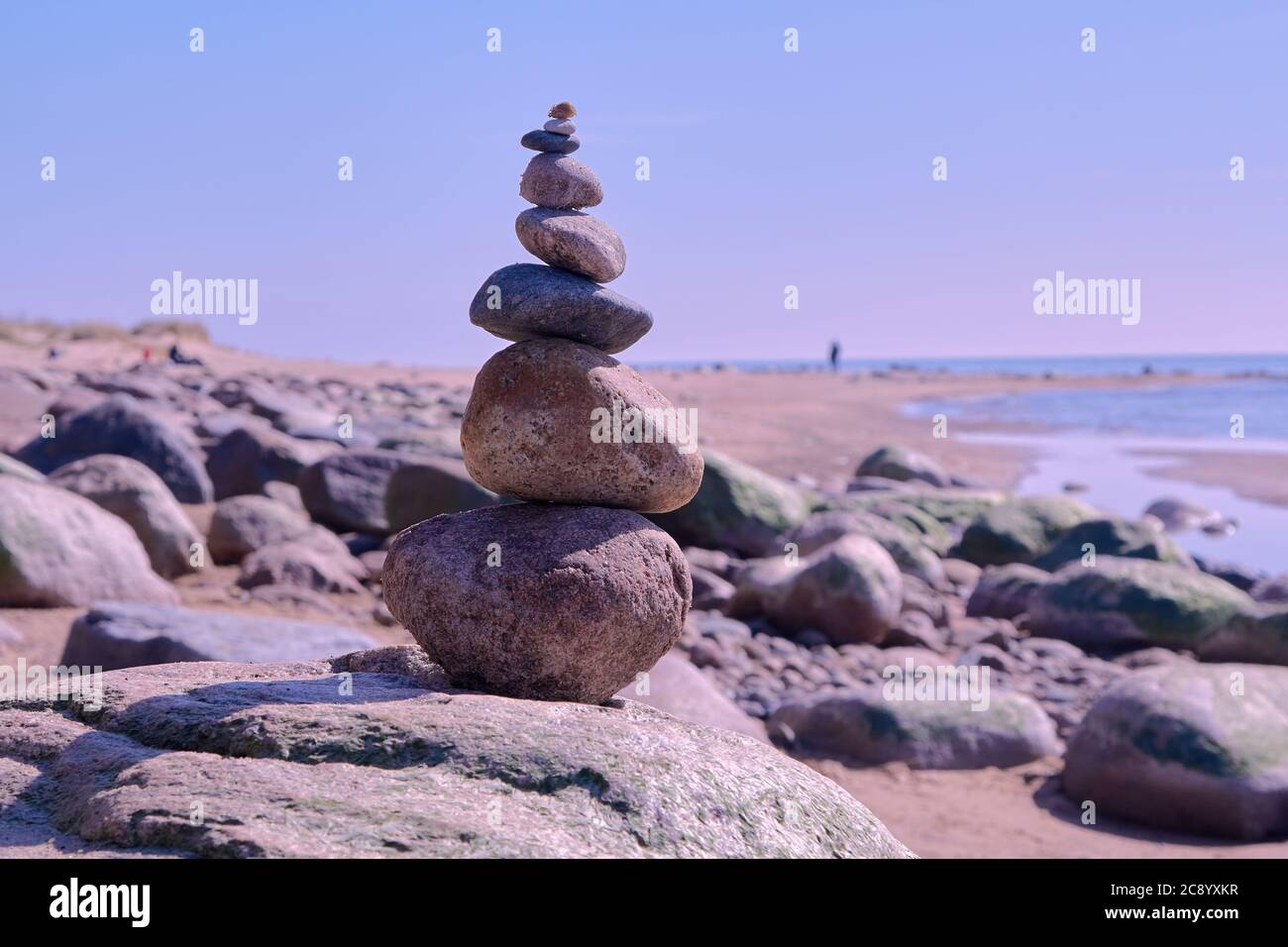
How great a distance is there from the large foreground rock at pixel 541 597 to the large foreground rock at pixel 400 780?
0.20 meters

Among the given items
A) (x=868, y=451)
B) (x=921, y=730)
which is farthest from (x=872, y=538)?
(x=868, y=451)

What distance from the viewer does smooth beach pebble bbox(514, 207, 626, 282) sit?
473 cm

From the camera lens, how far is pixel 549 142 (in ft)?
16.1

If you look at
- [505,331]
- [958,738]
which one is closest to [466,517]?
[505,331]

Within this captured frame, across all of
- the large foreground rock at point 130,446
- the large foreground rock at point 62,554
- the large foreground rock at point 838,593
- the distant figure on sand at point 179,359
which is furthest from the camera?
the distant figure on sand at point 179,359

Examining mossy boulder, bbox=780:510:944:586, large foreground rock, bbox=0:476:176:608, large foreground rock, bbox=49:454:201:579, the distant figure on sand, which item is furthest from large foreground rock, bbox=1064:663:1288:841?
the distant figure on sand

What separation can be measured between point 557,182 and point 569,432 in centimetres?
106

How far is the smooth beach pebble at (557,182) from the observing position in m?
4.87

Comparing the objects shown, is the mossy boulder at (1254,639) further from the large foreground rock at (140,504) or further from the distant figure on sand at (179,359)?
the distant figure on sand at (179,359)
